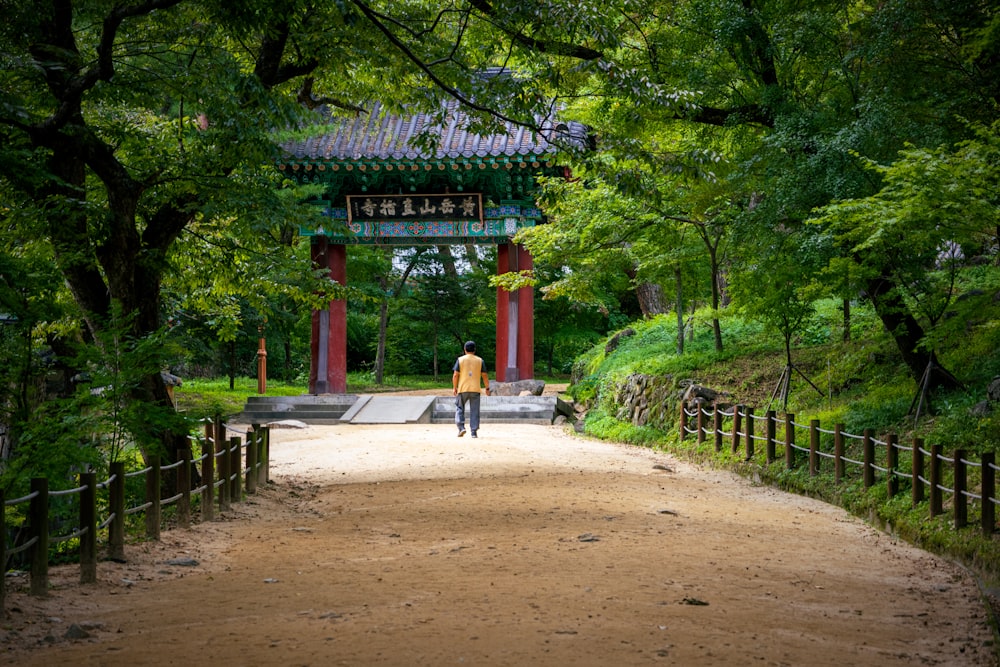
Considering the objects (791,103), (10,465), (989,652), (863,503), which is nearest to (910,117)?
(791,103)

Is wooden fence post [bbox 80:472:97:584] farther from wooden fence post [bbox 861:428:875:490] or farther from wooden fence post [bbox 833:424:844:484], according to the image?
wooden fence post [bbox 833:424:844:484]

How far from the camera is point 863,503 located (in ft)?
32.9

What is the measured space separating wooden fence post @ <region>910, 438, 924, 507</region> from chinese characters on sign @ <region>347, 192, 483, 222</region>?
1482cm

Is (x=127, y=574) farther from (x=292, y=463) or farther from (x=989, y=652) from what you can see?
(x=292, y=463)

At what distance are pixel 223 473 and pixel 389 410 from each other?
12867 mm

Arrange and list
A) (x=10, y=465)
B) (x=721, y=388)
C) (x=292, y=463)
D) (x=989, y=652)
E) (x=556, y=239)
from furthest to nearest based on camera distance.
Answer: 1. (x=556, y=239)
2. (x=721, y=388)
3. (x=292, y=463)
4. (x=10, y=465)
5. (x=989, y=652)

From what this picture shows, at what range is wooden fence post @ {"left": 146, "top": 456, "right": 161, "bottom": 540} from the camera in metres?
7.64

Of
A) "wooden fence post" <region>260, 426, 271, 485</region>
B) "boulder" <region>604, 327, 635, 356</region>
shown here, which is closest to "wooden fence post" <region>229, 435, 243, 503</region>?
"wooden fence post" <region>260, 426, 271, 485</region>

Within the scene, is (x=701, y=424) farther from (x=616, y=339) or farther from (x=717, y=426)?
(x=616, y=339)

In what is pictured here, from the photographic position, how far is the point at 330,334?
76.4ft

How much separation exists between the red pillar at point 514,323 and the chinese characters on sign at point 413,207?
4.27 feet

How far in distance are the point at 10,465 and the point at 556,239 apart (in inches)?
525

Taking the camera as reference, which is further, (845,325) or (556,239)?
(556,239)

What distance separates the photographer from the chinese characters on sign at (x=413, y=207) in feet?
74.7
